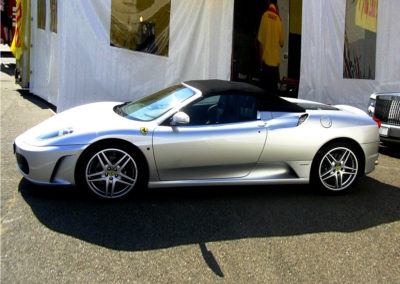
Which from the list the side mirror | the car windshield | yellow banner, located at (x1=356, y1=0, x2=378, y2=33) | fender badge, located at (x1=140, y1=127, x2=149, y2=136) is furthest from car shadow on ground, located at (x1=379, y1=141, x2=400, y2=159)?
fender badge, located at (x1=140, y1=127, x2=149, y2=136)

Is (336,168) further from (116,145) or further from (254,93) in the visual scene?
(116,145)

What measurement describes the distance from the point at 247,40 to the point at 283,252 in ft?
27.9

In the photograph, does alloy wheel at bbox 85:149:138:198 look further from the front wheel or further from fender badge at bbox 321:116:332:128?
fender badge at bbox 321:116:332:128

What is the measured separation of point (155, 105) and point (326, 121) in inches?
77.5

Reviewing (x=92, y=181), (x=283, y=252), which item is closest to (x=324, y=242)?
(x=283, y=252)

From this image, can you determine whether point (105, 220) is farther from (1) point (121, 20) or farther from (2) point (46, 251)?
(1) point (121, 20)

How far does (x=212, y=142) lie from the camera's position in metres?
4.71

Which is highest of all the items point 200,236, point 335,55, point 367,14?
point 367,14

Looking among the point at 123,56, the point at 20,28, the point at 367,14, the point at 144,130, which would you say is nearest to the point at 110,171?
the point at 144,130

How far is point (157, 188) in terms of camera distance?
502 centimetres

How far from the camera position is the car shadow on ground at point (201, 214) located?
12.7ft

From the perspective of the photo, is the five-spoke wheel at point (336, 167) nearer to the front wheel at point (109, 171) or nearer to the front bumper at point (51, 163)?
the front wheel at point (109, 171)

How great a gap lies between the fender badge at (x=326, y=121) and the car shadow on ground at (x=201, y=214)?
82 cm

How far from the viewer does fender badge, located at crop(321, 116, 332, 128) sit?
5.20 m
